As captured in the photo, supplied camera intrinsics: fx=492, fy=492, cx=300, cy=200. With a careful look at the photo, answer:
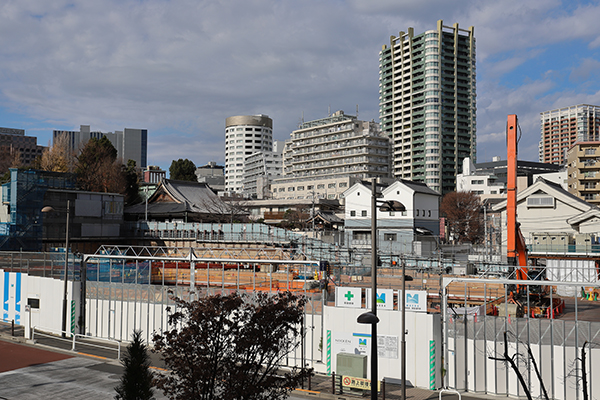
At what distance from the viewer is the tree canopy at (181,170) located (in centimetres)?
9794

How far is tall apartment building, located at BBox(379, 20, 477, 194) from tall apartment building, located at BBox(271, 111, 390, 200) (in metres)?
8.55

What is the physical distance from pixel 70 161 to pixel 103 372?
241ft

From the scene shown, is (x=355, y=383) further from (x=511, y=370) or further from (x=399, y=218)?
(x=399, y=218)

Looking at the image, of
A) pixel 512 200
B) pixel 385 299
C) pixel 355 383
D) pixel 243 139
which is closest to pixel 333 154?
pixel 243 139

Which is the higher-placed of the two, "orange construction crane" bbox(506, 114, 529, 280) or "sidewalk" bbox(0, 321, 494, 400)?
"orange construction crane" bbox(506, 114, 529, 280)

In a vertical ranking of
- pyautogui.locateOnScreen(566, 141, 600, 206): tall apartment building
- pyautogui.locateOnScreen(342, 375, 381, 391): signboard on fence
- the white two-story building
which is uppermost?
pyautogui.locateOnScreen(566, 141, 600, 206): tall apartment building

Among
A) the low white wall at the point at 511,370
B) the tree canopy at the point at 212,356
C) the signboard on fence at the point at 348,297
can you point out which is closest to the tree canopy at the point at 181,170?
the signboard on fence at the point at 348,297

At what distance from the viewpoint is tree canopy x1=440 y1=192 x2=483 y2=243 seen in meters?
83.1

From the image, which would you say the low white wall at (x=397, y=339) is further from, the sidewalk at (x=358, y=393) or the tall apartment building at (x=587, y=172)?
the tall apartment building at (x=587, y=172)

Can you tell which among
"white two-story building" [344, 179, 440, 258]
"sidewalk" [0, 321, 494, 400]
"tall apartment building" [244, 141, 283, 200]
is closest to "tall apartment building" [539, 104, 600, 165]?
"tall apartment building" [244, 141, 283, 200]

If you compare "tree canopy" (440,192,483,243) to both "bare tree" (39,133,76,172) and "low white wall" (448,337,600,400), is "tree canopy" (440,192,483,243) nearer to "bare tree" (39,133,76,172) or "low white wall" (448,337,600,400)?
"bare tree" (39,133,76,172)

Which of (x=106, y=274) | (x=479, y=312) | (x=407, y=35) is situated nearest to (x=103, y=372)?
(x=106, y=274)

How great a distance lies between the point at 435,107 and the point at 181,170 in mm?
Result: 64202

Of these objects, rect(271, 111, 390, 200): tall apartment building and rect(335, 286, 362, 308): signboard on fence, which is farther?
rect(271, 111, 390, 200): tall apartment building
